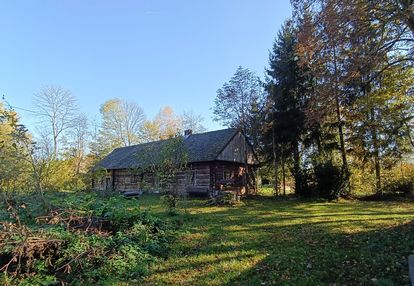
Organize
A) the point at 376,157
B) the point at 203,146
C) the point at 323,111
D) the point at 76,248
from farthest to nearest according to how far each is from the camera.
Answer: the point at 203,146 → the point at 376,157 → the point at 323,111 → the point at 76,248

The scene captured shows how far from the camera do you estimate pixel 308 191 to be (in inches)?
780

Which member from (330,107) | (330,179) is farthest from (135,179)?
(330,107)

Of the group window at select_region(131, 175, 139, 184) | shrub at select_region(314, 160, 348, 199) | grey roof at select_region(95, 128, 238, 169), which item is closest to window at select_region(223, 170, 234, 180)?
grey roof at select_region(95, 128, 238, 169)

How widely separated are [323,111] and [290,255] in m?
11.3

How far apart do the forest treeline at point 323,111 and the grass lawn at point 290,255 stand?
4.72 meters

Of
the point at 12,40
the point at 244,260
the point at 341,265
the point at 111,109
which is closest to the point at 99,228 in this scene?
the point at 244,260

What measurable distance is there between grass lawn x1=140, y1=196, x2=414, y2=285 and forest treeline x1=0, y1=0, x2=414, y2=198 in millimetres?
4715

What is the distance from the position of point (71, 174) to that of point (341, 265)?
603 inches

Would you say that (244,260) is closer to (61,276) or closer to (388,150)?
(61,276)

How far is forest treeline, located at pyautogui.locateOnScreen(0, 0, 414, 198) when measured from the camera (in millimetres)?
10031

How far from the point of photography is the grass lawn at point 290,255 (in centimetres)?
506

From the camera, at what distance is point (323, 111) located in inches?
615

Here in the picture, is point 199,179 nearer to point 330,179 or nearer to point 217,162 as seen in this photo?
point 217,162

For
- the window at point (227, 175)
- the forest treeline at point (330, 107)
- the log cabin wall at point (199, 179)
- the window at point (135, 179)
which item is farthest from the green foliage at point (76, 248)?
the window at point (135, 179)
